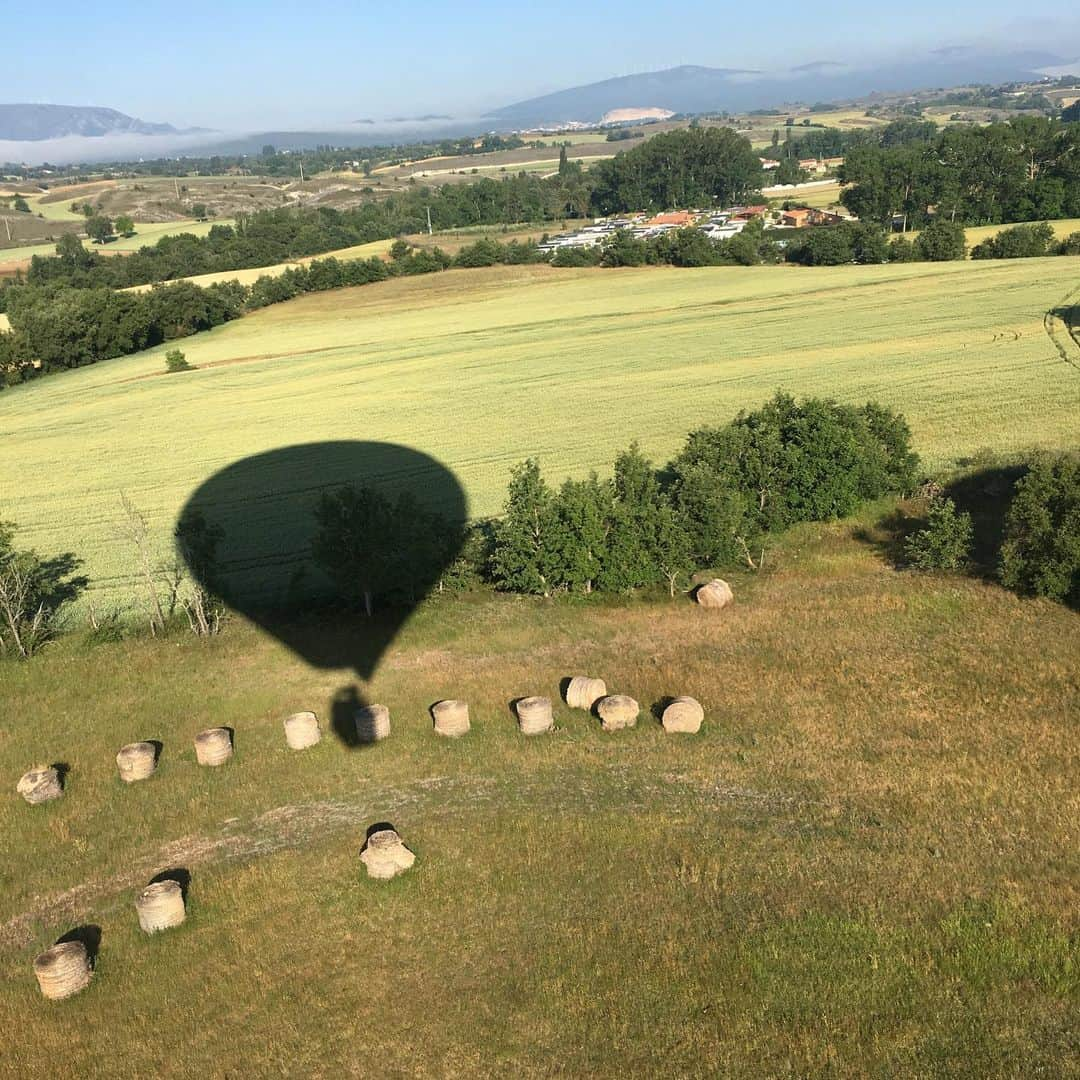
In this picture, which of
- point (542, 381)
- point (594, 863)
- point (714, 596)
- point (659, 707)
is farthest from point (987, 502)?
point (542, 381)

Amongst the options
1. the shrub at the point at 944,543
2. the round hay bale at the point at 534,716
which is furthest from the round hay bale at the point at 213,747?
the shrub at the point at 944,543

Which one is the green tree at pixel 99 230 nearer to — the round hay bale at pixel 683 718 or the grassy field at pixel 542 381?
the grassy field at pixel 542 381

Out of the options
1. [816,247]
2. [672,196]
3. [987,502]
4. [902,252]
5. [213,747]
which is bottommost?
[672,196]

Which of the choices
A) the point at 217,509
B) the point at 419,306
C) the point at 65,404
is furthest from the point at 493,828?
the point at 419,306

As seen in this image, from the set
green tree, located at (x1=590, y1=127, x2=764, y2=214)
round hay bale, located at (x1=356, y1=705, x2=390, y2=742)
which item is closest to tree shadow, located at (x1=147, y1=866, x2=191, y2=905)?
round hay bale, located at (x1=356, y1=705, x2=390, y2=742)

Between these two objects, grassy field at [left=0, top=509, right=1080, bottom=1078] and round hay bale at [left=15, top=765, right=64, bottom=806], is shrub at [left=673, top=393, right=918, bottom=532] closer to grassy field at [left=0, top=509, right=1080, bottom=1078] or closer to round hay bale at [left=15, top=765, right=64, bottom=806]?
grassy field at [left=0, top=509, right=1080, bottom=1078]

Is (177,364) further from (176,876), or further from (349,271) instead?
(176,876)
